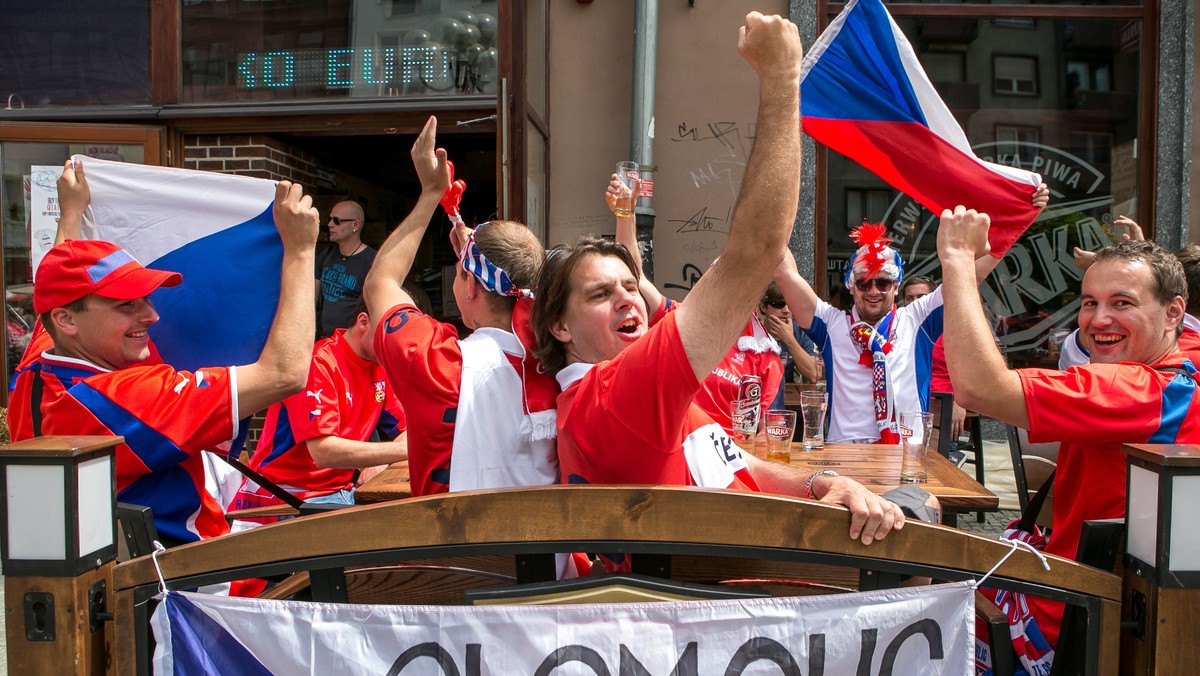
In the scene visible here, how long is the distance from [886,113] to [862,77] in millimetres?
188

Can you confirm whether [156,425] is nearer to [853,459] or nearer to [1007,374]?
[1007,374]

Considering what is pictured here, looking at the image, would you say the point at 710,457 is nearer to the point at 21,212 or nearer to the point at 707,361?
the point at 707,361

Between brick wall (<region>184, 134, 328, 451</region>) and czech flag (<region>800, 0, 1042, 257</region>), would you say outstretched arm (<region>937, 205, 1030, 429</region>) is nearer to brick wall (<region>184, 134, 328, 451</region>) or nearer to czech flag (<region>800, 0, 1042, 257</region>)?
czech flag (<region>800, 0, 1042, 257</region>)

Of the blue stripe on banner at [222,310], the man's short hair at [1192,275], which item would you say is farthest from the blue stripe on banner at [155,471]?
the man's short hair at [1192,275]

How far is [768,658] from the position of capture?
1603mm

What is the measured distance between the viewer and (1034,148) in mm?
7484

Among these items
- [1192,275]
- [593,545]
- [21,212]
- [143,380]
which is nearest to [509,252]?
[143,380]

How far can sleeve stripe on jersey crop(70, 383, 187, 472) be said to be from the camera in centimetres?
231

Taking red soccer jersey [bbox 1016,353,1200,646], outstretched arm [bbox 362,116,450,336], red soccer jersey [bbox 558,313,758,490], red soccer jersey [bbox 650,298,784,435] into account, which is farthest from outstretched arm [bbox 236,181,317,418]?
red soccer jersey [bbox 1016,353,1200,646]

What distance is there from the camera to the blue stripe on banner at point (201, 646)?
5.42ft

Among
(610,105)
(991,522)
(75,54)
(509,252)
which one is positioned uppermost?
(75,54)

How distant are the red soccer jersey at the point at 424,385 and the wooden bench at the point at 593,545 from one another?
874 millimetres

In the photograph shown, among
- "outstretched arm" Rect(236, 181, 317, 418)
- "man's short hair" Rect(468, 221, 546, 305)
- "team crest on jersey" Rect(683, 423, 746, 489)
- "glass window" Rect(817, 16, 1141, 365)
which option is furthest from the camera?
"glass window" Rect(817, 16, 1141, 365)

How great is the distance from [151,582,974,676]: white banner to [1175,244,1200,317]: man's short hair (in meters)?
2.89
